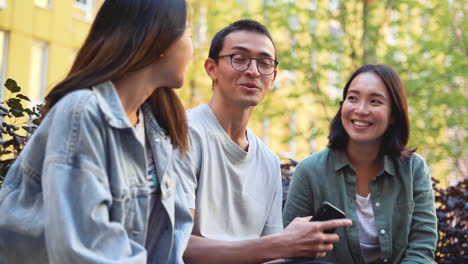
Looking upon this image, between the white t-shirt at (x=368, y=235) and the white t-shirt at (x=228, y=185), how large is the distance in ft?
1.94

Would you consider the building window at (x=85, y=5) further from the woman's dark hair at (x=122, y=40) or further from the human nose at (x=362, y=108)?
the woman's dark hair at (x=122, y=40)

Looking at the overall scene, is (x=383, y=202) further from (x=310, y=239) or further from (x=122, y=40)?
(x=122, y=40)

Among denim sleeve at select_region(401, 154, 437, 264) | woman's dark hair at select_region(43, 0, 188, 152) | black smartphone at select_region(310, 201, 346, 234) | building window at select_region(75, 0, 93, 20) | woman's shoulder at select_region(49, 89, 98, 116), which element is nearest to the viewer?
woman's shoulder at select_region(49, 89, 98, 116)

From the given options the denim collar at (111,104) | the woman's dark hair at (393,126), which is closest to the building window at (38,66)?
the woman's dark hair at (393,126)

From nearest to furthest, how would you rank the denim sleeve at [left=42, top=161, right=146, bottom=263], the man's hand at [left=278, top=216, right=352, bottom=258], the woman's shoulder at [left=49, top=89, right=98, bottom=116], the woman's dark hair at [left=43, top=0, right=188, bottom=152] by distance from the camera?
the denim sleeve at [left=42, top=161, right=146, bottom=263] → the woman's shoulder at [left=49, top=89, right=98, bottom=116] → the woman's dark hair at [left=43, top=0, right=188, bottom=152] → the man's hand at [left=278, top=216, right=352, bottom=258]

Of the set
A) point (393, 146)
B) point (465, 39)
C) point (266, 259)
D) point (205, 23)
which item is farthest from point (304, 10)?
point (266, 259)

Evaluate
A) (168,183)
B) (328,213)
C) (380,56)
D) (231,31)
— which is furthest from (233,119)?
(380,56)

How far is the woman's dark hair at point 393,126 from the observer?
362cm

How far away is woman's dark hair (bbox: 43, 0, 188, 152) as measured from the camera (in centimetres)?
194

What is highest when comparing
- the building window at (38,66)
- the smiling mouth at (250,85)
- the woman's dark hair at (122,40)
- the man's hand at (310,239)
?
the woman's dark hair at (122,40)

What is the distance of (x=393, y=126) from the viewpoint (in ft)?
12.2

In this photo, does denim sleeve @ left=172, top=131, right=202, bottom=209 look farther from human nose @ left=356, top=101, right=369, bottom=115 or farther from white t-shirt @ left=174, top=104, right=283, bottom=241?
human nose @ left=356, top=101, right=369, bottom=115

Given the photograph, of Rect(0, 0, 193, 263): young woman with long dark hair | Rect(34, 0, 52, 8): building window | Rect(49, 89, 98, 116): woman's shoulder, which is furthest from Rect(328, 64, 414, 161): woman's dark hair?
Rect(34, 0, 52, 8): building window

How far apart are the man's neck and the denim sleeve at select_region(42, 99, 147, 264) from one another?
1367 mm
